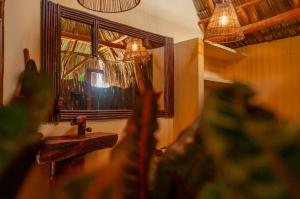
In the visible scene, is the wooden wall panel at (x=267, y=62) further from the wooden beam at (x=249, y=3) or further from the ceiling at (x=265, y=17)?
the wooden beam at (x=249, y=3)

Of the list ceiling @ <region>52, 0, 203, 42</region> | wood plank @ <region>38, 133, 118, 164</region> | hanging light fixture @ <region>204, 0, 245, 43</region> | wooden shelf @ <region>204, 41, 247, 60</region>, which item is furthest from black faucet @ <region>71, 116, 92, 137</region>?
wooden shelf @ <region>204, 41, 247, 60</region>

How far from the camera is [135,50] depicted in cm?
194

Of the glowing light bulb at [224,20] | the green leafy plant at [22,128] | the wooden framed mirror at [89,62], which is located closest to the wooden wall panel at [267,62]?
the glowing light bulb at [224,20]

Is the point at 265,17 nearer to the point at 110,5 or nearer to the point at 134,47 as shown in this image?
the point at 134,47

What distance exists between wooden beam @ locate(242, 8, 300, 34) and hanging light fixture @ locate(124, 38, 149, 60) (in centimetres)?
110

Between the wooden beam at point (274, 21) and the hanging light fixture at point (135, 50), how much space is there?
1.10 m

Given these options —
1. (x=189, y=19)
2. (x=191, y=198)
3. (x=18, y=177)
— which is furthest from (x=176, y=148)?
(x=189, y=19)

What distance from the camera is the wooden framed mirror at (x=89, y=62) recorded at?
4.74 ft

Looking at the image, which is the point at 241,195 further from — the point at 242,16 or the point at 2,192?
the point at 242,16

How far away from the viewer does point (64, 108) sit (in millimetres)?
1485

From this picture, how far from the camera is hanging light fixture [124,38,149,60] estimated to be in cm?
190

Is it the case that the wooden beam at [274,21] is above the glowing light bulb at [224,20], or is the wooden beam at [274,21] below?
above

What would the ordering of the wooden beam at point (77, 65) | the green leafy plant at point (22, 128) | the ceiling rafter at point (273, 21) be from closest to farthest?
1. the green leafy plant at point (22, 128)
2. the wooden beam at point (77, 65)
3. the ceiling rafter at point (273, 21)

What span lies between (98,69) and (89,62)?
79 mm
